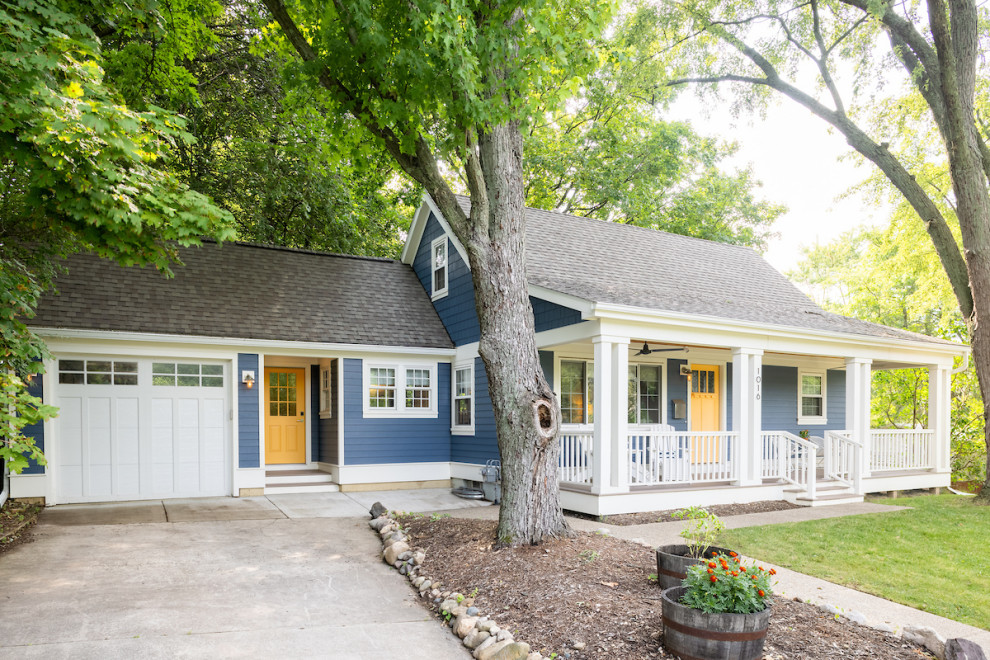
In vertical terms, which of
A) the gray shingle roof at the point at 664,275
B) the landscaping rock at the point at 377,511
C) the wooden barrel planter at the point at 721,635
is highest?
the gray shingle roof at the point at 664,275

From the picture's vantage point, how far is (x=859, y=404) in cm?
1161

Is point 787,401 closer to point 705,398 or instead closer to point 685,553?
point 705,398

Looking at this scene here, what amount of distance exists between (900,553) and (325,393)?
31.6 feet

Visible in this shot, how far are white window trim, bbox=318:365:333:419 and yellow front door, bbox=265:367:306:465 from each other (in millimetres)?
541

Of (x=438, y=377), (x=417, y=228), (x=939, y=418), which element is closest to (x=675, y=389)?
(x=438, y=377)

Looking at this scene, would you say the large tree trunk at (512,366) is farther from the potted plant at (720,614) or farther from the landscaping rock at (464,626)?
the potted plant at (720,614)

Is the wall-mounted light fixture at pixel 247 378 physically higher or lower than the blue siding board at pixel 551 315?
lower

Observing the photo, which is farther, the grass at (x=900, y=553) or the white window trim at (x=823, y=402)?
the white window trim at (x=823, y=402)

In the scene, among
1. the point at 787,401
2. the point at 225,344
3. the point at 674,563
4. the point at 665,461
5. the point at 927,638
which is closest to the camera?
the point at 927,638

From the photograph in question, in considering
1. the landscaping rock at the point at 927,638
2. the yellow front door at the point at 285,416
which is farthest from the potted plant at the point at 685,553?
the yellow front door at the point at 285,416

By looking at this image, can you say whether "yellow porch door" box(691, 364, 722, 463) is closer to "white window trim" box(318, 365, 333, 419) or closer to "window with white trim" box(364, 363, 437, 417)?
"window with white trim" box(364, 363, 437, 417)

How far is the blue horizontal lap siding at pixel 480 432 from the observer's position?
11226 millimetres

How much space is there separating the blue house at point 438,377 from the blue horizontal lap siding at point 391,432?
35 millimetres

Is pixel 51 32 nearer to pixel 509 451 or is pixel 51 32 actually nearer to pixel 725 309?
pixel 509 451
